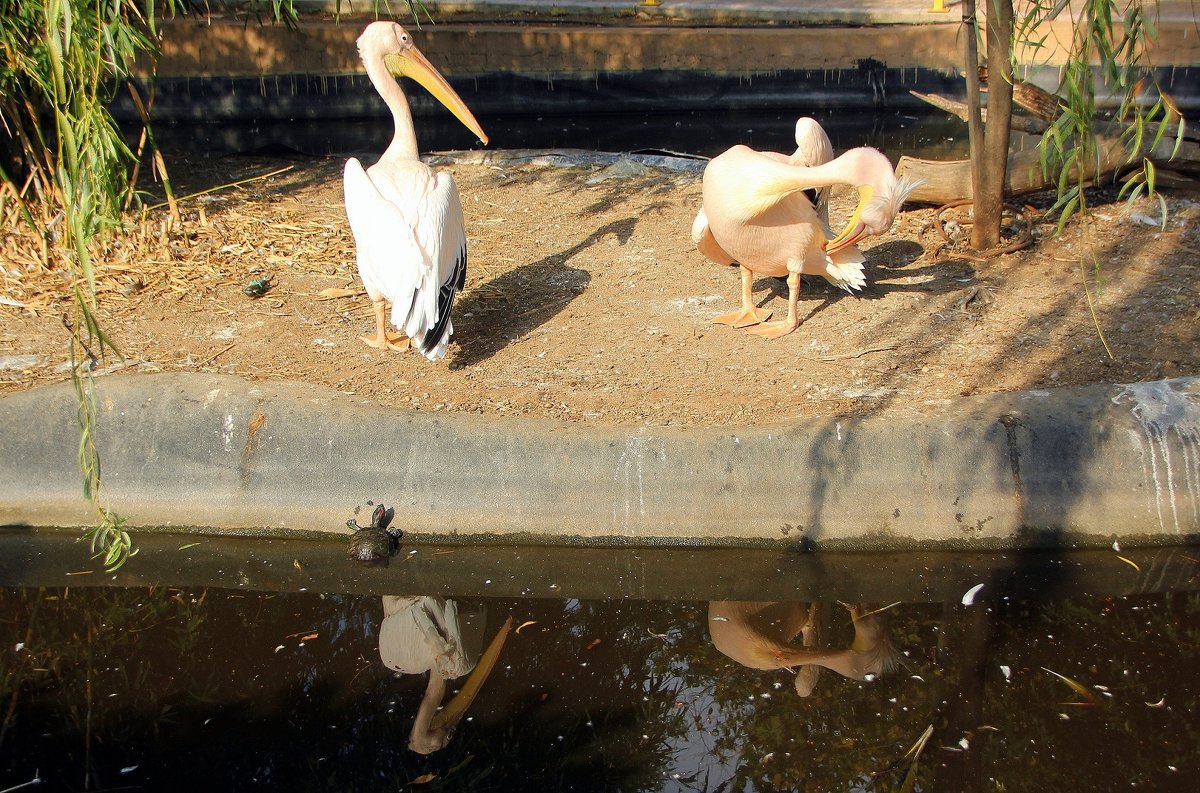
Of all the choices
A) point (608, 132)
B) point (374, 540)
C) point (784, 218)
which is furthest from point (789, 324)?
point (608, 132)

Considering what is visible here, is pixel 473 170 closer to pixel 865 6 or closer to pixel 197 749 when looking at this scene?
pixel 197 749

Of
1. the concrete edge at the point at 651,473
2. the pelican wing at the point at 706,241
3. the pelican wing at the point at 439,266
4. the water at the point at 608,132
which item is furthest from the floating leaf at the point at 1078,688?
the water at the point at 608,132

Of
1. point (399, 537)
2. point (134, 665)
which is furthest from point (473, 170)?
point (134, 665)

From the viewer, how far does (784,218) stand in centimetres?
470

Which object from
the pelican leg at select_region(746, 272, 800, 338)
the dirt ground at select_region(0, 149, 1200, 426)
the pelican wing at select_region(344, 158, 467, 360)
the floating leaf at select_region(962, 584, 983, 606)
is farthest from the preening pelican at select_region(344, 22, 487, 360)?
the floating leaf at select_region(962, 584, 983, 606)

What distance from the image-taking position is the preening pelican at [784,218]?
14.3 feet

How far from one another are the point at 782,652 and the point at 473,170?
475cm

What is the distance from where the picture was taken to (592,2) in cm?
1328

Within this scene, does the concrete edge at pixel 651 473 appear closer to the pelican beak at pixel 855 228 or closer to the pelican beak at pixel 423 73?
the pelican beak at pixel 855 228

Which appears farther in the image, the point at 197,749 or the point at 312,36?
the point at 312,36

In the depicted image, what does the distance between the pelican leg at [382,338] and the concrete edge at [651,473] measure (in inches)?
23.7

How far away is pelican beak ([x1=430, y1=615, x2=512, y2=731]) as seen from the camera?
3271 millimetres

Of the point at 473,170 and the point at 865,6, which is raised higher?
the point at 865,6

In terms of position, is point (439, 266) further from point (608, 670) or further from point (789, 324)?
point (608, 670)
